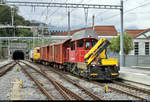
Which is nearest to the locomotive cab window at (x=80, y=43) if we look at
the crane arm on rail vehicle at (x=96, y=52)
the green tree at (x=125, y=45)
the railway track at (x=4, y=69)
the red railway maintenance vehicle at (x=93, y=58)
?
the red railway maintenance vehicle at (x=93, y=58)

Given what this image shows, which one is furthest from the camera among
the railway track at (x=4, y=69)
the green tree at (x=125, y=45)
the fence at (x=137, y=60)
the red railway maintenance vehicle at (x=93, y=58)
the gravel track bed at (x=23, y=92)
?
the green tree at (x=125, y=45)

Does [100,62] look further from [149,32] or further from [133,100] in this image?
[149,32]

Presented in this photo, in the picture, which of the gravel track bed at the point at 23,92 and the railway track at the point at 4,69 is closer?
the gravel track bed at the point at 23,92

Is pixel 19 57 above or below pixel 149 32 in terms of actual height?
below

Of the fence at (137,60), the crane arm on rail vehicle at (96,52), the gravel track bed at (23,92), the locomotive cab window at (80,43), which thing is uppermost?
the locomotive cab window at (80,43)

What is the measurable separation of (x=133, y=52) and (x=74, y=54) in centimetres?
3111

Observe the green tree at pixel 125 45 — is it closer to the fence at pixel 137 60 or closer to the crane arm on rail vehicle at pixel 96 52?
the fence at pixel 137 60

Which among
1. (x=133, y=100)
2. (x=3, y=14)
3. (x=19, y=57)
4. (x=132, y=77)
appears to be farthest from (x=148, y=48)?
(x=3, y=14)

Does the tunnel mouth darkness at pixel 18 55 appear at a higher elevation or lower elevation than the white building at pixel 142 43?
lower

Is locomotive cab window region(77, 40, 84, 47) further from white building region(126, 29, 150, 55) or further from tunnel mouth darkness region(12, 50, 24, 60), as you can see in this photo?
tunnel mouth darkness region(12, 50, 24, 60)

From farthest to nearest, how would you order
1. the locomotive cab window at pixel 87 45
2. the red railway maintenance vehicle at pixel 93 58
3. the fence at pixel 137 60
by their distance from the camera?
the fence at pixel 137 60, the locomotive cab window at pixel 87 45, the red railway maintenance vehicle at pixel 93 58

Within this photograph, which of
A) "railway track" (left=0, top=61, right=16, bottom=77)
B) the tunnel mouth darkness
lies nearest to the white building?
"railway track" (left=0, top=61, right=16, bottom=77)

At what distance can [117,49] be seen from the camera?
42812 mm

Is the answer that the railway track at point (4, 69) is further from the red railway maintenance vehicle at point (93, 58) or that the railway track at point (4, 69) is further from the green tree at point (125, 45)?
the green tree at point (125, 45)
